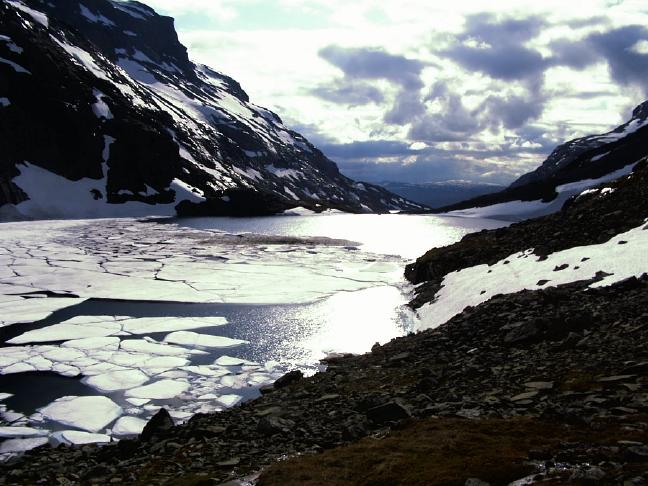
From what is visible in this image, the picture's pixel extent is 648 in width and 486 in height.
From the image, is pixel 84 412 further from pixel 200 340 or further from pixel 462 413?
pixel 462 413

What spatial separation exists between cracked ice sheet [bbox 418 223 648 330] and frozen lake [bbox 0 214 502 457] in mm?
2995

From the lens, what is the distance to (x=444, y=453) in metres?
9.73

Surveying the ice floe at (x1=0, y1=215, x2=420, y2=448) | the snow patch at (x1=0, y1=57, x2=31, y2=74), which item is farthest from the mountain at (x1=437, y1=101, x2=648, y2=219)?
the snow patch at (x1=0, y1=57, x2=31, y2=74)

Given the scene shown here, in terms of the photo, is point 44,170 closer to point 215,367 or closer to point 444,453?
point 215,367

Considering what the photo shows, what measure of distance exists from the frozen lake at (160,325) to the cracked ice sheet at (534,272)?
118 inches

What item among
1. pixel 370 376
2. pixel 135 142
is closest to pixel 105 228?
pixel 135 142

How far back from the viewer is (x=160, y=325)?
3052 cm

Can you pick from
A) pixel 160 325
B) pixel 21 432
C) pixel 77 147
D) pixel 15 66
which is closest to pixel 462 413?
pixel 21 432

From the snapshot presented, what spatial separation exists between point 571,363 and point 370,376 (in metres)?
7.35

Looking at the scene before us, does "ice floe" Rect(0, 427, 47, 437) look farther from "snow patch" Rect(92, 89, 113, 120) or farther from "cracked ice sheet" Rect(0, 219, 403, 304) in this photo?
"snow patch" Rect(92, 89, 113, 120)

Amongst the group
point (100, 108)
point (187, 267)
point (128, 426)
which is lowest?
point (128, 426)

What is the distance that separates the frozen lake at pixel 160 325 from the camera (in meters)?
19.1

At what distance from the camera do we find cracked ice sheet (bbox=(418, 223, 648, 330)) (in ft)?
76.8

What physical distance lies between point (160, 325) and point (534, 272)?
71.5 feet
